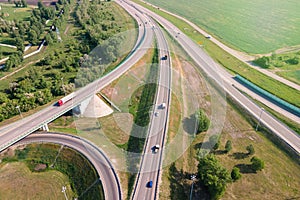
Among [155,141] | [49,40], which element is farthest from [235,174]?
[49,40]

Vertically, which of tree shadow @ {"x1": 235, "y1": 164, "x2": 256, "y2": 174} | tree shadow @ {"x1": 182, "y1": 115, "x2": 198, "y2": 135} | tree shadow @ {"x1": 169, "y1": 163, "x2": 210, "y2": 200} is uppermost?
tree shadow @ {"x1": 182, "y1": 115, "x2": 198, "y2": 135}

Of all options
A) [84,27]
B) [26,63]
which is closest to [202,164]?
[26,63]

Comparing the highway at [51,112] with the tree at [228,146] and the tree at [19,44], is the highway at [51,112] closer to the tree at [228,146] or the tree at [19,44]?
the tree at [228,146]

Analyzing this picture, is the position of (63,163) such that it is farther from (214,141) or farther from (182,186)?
(214,141)

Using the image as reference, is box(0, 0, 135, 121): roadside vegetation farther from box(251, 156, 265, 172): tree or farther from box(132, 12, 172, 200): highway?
box(251, 156, 265, 172): tree

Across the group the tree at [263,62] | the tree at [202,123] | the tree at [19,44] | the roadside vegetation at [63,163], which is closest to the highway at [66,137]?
the roadside vegetation at [63,163]

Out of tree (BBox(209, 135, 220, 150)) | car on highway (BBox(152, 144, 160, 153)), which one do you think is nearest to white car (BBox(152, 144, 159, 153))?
car on highway (BBox(152, 144, 160, 153))
